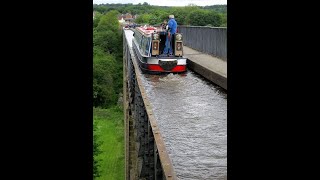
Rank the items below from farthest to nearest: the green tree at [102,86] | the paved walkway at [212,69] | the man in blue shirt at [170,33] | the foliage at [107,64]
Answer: the foliage at [107,64] → the green tree at [102,86] → the man in blue shirt at [170,33] → the paved walkway at [212,69]

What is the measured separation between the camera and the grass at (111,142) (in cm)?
2473

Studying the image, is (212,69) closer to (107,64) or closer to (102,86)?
(102,86)

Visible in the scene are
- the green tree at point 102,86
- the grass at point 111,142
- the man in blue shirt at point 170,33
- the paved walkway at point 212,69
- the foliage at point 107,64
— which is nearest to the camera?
the paved walkway at point 212,69

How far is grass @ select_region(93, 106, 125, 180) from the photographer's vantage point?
2473 centimetres

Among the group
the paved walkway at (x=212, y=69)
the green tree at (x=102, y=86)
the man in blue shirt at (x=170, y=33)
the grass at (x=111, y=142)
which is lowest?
the grass at (x=111, y=142)

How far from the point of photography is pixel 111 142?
31328mm

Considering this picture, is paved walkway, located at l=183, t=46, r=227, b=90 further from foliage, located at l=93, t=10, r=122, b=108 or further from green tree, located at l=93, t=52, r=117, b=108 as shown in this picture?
green tree, located at l=93, t=52, r=117, b=108

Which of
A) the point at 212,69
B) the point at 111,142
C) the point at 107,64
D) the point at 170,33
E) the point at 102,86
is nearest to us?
the point at 212,69

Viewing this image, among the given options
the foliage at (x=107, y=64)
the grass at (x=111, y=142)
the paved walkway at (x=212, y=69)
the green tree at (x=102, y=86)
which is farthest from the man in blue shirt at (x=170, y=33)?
the green tree at (x=102, y=86)

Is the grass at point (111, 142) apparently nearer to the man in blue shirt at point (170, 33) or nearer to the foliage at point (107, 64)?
→ the foliage at point (107, 64)

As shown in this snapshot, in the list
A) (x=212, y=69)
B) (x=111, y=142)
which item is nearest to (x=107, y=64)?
(x=111, y=142)
